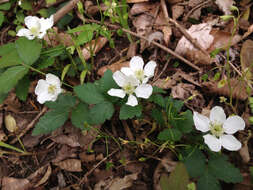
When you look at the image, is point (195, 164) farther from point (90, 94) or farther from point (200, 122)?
point (90, 94)

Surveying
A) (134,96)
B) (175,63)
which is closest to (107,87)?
(134,96)

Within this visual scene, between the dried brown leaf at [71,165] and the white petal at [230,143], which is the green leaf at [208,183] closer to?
the white petal at [230,143]

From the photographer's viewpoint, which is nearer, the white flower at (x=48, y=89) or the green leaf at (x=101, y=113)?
the green leaf at (x=101, y=113)

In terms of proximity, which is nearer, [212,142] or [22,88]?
[212,142]

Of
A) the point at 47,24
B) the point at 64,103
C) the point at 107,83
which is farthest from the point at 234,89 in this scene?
the point at 47,24

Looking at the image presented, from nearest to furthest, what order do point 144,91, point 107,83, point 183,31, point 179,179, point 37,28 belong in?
point 179,179 → point 144,91 → point 107,83 → point 37,28 → point 183,31

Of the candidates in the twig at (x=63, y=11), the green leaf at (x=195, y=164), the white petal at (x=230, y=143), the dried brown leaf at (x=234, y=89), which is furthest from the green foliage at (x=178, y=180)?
the twig at (x=63, y=11)

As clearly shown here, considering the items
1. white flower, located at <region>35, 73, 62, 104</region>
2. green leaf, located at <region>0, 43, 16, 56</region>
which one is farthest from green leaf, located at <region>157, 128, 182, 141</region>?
green leaf, located at <region>0, 43, 16, 56</region>
